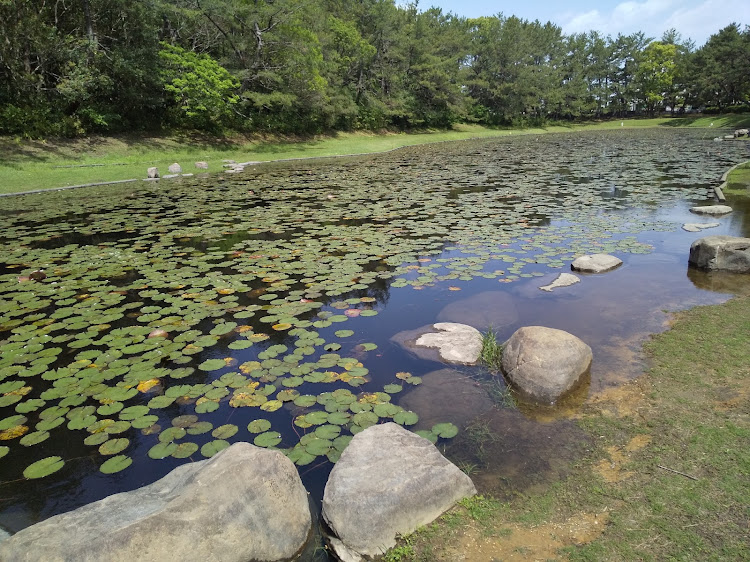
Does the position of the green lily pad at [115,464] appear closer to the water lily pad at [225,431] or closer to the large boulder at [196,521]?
the water lily pad at [225,431]

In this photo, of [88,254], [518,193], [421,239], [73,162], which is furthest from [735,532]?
[73,162]

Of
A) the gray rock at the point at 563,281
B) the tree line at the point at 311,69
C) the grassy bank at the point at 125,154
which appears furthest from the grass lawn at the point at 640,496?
the tree line at the point at 311,69

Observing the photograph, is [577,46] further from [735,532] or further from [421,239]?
[735,532]

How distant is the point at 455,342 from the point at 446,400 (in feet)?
2.91

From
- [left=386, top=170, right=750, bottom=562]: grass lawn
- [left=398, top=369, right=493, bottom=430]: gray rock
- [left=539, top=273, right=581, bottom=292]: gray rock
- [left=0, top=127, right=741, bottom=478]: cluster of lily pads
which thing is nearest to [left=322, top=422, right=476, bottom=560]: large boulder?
[left=386, top=170, right=750, bottom=562]: grass lawn

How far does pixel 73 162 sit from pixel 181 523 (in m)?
20.3

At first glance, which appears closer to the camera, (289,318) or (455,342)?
(455,342)

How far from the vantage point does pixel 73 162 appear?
17984 millimetres

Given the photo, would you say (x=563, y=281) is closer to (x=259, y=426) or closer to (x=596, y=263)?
(x=596, y=263)

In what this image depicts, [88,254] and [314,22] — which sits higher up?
[314,22]

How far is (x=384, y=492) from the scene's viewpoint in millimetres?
2424

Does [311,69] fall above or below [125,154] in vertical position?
above

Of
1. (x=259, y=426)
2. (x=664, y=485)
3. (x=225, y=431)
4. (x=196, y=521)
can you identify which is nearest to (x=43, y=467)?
(x=225, y=431)

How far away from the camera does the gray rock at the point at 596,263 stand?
639 cm
